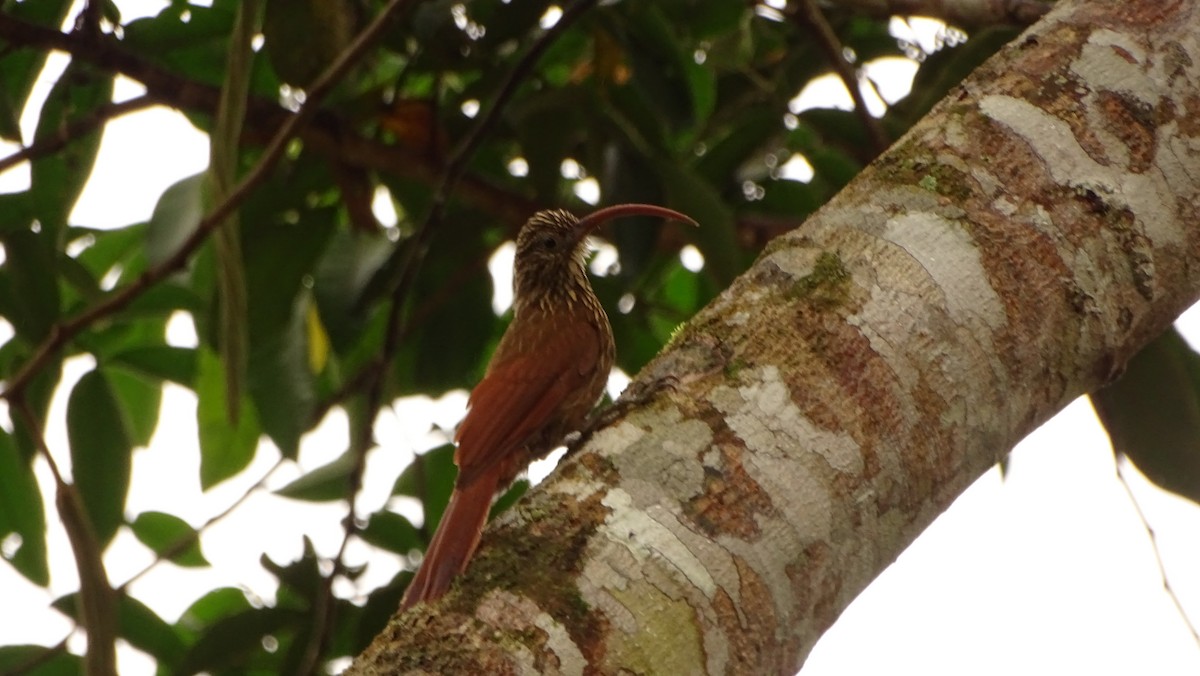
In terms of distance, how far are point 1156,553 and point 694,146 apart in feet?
5.57

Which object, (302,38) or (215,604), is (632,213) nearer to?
(302,38)

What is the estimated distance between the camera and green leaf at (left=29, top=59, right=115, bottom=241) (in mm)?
2820

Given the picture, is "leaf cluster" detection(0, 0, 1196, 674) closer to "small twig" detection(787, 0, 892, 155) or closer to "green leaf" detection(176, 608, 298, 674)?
"green leaf" detection(176, 608, 298, 674)

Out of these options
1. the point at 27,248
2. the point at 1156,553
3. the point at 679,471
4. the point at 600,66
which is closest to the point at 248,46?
the point at 27,248

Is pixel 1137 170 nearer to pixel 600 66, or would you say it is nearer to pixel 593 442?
pixel 593 442

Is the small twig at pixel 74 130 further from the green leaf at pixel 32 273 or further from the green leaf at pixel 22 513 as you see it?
the green leaf at pixel 22 513

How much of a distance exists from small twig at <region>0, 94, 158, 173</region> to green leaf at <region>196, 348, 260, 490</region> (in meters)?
0.63

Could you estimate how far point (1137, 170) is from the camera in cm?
178

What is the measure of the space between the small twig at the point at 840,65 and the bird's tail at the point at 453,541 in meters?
1.12

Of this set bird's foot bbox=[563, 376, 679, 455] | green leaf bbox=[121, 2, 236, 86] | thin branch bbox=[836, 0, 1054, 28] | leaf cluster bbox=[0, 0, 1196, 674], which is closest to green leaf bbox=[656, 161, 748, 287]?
leaf cluster bbox=[0, 0, 1196, 674]

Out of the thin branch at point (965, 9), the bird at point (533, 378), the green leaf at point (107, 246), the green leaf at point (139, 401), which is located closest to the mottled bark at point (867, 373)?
the bird at point (533, 378)

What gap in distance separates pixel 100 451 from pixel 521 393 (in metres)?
0.99

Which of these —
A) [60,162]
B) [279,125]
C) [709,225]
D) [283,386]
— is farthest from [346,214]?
[709,225]

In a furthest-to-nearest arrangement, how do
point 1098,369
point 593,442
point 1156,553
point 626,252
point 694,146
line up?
point 694,146, point 626,252, point 1156,553, point 1098,369, point 593,442
